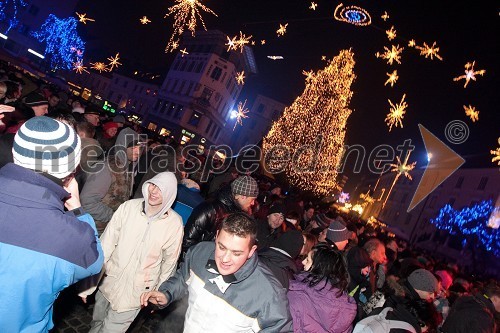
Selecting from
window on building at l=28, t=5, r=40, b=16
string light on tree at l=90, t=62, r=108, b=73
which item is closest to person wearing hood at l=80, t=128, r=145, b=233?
window on building at l=28, t=5, r=40, b=16

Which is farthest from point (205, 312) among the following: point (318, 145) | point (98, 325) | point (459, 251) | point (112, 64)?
point (112, 64)

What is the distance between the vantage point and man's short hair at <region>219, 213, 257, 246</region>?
9.71 feet

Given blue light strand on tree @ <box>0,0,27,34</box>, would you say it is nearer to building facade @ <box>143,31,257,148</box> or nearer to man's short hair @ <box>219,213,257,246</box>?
building facade @ <box>143,31,257,148</box>

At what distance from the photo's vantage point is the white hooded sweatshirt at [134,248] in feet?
13.2

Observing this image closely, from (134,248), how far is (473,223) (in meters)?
44.0

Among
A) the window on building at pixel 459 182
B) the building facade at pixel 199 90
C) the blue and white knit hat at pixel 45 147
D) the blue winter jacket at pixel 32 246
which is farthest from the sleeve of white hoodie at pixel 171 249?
the window on building at pixel 459 182

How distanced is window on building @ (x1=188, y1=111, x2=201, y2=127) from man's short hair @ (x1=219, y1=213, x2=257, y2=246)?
52350mm

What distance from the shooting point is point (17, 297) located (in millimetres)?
2023

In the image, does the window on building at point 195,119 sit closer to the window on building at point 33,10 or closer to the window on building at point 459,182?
the window on building at point 33,10

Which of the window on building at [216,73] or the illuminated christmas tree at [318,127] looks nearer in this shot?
the illuminated christmas tree at [318,127]

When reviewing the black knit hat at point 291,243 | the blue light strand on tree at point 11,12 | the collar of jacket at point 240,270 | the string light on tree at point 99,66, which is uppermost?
the string light on tree at point 99,66

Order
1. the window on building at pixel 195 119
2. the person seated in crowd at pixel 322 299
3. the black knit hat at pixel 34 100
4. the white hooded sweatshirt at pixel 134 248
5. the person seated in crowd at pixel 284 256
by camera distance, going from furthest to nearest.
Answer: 1. the window on building at pixel 195 119
2. the black knit hat at pixel 34 100
3. the white hooded sweatshirt at pixel 134 248
4. the person seated in crowd at pixel 284 256
5. the person seated in crowd at pixel 322 299

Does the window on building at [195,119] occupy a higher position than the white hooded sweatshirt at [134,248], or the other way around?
the window on building at [195,119]

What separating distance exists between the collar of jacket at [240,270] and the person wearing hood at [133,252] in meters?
1.27
